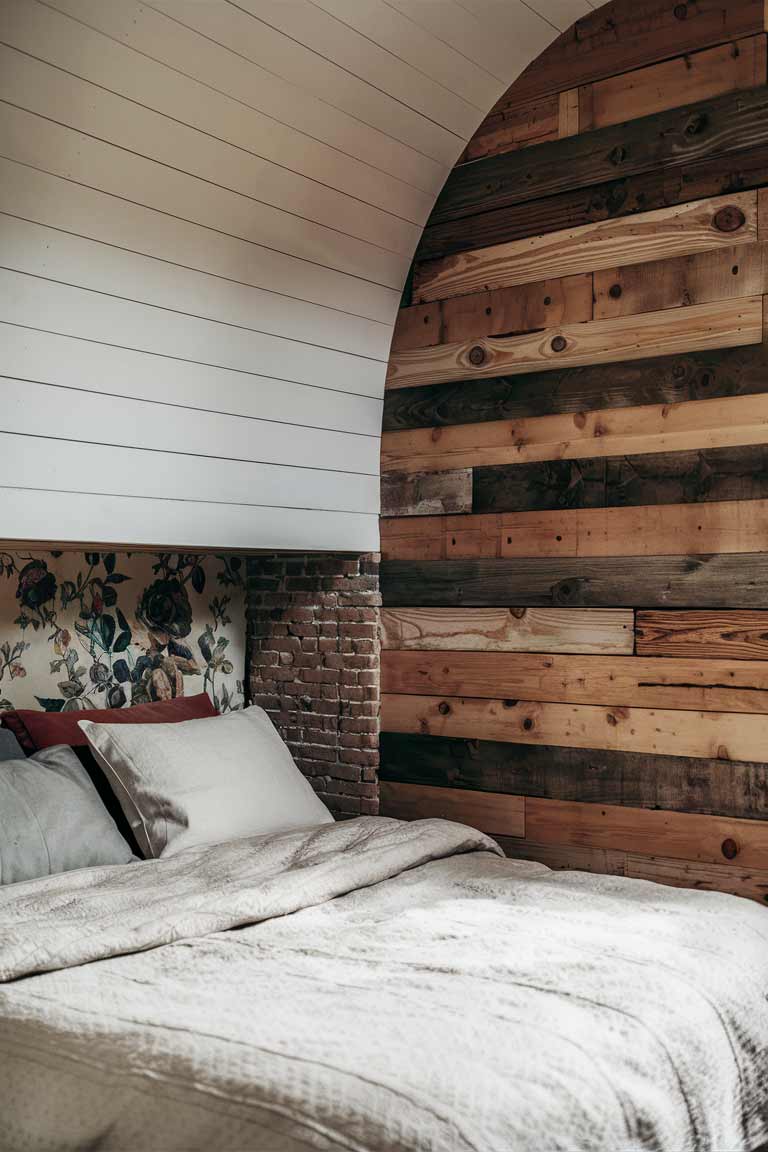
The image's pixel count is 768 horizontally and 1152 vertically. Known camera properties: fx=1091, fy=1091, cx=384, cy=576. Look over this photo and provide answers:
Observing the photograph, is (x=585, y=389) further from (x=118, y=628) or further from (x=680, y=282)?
(x=118, y=628)

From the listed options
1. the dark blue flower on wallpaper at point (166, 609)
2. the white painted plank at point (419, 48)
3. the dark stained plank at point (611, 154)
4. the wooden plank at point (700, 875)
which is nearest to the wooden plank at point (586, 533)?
the dark blue flower on wallpaper at point (166, 609)

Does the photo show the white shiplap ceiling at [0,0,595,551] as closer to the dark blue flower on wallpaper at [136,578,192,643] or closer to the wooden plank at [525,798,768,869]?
the dark blue flower on wallpaper at [136,578,192,643]

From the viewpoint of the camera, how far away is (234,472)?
311cm

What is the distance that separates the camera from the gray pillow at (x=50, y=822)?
8.09 feet

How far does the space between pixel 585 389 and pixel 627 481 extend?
0.30 meters

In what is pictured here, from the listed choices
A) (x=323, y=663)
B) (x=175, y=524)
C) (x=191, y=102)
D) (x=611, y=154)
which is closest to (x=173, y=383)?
(x=175, y=524)

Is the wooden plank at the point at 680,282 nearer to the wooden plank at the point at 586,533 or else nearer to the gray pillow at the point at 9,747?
the wooden plank at the point at 586,533

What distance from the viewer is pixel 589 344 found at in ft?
10.1

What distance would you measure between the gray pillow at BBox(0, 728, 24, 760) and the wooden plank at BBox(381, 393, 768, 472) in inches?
56.5

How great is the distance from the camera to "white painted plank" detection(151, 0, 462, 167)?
7.88 feet

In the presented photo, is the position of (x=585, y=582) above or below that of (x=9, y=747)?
above

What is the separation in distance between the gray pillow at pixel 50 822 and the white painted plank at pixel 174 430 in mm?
824

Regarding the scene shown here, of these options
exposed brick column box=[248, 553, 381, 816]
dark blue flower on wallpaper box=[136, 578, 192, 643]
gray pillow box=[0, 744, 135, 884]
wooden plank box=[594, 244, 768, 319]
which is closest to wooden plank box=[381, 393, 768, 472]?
wooden plank box=[594, 244, 768, 319]

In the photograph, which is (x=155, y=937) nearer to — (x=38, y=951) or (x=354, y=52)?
(x=38, y=951)
